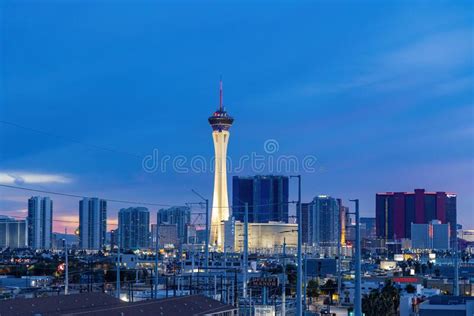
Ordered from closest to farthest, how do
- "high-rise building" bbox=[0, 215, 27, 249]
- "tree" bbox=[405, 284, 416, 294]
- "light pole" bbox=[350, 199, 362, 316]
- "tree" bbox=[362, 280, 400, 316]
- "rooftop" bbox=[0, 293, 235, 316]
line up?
"light pole" bbox=[350, 199, 362, 316], "rooftop" bbox=[0, 293, 235, 316], "tree" bbox=[362, 280, 400, 316], "tree" bbox=[405, 284, 416, 294], "high-rise building" bbox=[0, 215, 27, 249]

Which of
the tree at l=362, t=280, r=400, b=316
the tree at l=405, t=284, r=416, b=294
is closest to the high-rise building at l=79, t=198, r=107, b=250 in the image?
the tree at l=405, t=284, r=416, b=294

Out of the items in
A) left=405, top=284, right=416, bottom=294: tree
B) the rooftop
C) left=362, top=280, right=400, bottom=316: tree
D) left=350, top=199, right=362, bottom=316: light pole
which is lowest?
left=405, top=284, right=416, bottom=294: tree

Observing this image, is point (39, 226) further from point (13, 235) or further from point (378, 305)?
point (378, 305)

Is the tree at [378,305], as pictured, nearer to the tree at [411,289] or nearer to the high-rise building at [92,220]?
the tree at [411,289]

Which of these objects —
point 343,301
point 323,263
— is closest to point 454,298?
point 343,301

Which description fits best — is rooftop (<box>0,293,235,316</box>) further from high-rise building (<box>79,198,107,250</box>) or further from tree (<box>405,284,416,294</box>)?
high-rise building (<box>79,198,107,250</box>)

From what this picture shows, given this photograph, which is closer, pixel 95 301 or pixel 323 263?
pixel 95 301

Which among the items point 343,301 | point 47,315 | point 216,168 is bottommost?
point 343,301

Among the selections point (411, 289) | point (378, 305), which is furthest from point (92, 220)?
point (378, 305)

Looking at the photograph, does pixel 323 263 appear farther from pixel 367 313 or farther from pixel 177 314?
pixel 177 314
